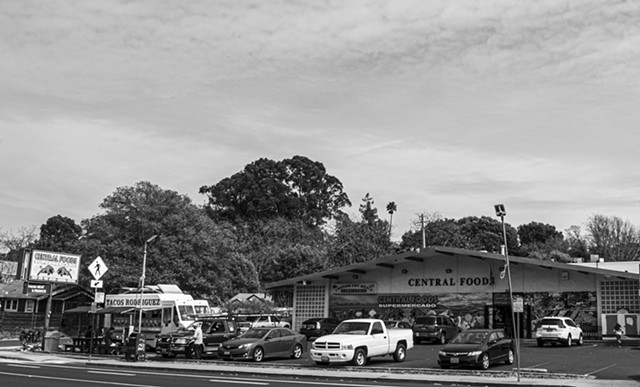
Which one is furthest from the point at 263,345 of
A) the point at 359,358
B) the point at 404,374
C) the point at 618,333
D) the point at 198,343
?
the point at 618,333

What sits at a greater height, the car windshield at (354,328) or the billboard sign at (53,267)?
the billboard sign at (53,267)

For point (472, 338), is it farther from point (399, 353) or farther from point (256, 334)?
point (256, 334)

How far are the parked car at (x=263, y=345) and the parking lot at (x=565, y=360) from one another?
389 millimetres

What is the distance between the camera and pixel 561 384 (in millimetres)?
19125

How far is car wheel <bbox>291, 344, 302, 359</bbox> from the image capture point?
97.5 ft

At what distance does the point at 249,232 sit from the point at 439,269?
148 feet

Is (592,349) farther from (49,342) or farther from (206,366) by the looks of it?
(49,342)

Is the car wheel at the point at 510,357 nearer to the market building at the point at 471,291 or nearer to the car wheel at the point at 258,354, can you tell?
the car wheel at the point at 258,354

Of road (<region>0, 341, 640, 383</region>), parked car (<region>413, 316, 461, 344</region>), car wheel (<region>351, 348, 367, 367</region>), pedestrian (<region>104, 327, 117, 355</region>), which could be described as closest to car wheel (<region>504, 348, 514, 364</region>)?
road (<region>0, 341, 640, 383</region>)

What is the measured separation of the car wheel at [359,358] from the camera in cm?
2483

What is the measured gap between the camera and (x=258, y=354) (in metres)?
28.2

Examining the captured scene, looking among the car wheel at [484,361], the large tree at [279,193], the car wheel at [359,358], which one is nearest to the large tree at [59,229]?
the large tree at [279,193]

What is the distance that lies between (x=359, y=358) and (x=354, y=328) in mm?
1434

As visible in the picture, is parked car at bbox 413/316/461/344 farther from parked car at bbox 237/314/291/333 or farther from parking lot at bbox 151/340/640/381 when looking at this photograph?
parked car at bbox 237/314/291/333
